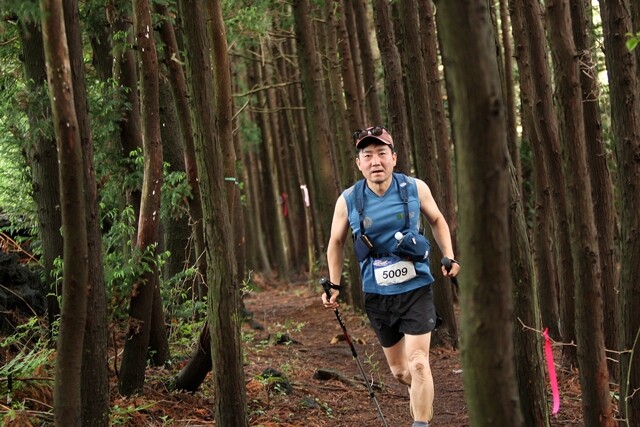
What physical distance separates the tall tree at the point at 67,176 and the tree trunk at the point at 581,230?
3.81 meters

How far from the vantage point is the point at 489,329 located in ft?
11.5

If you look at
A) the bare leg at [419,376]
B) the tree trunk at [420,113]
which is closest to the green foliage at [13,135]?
the bare leg at [419,376]

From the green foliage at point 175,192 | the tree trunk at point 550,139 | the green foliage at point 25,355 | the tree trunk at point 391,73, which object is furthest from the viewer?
the tree trunk at point 391,73

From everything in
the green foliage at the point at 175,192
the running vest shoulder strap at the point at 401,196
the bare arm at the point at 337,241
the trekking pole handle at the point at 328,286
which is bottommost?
the trekking pole handle at the point at 328,286

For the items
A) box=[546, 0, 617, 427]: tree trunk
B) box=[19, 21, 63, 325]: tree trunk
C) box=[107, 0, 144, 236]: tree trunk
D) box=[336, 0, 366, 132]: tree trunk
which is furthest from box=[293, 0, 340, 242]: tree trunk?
box=[546, 0, 617, 427]: tree trunk

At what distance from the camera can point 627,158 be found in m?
6.48

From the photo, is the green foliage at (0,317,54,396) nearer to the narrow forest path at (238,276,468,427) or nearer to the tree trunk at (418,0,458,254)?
the narrow forest path at (238,276,468,427)

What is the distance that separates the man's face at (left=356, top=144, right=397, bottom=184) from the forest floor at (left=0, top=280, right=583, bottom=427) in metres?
2.48

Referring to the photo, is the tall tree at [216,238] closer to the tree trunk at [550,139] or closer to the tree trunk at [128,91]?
the tree trunk at [128,91]

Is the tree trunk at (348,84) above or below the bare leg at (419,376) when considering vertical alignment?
above

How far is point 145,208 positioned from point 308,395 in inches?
118

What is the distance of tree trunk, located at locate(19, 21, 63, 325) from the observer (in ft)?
28.6

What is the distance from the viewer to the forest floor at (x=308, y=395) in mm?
7742

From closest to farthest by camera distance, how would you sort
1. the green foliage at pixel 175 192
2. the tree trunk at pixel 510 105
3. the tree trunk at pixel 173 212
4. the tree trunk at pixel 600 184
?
1. the tree trunk at pixel 600 184
2. the green foliage at pixel 175 192
3. the tree trunk at pixel 173 212
4. the tree trunk at pixel 510 105
